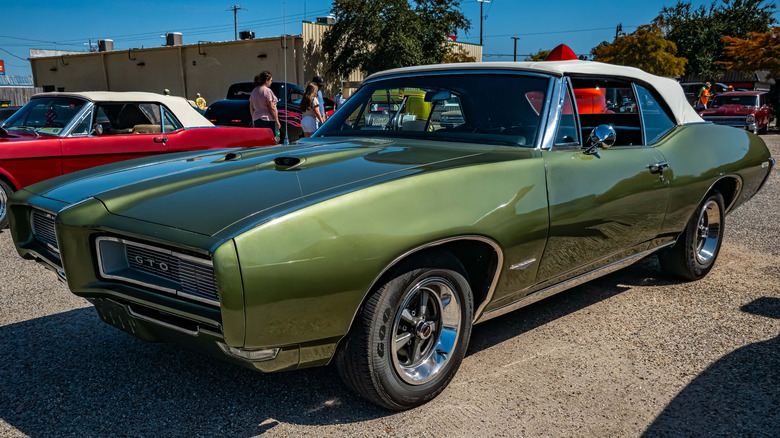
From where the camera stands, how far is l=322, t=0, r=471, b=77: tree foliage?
2847 cm

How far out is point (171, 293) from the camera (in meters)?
2.20

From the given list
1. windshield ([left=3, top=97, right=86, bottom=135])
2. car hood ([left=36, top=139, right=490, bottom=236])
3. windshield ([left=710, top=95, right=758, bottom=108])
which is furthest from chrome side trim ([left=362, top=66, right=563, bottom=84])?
windshield ([left=710, top=95, right=758, bottom=108])

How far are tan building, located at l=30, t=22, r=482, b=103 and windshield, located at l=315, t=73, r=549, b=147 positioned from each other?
2475cm

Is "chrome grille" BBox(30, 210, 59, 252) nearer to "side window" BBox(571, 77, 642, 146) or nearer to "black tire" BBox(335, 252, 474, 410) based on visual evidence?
"black tire" BBox(335, 252, 474, 410)

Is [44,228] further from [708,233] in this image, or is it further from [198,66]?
[198,66]

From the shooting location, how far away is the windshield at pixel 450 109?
3.22m

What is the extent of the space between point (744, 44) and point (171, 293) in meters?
35.1

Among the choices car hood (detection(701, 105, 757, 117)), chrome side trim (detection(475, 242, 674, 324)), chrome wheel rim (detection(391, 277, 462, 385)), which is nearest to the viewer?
chrome wheel rim (detection(391, 277, 462, 385))

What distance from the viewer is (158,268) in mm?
2248

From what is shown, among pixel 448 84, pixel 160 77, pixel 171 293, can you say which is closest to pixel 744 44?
pixel 160 77

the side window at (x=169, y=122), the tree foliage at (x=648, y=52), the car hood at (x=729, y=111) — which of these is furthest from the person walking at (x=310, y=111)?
the tree foliage at (x=648, y=52)

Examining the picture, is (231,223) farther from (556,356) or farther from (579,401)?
(556,356)

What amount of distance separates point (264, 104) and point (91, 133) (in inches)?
114

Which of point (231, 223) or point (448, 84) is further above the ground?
point (448, 84)
